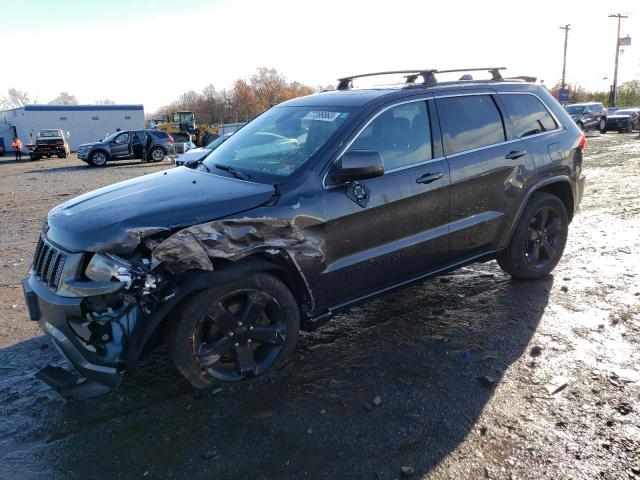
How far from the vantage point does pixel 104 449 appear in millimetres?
2900

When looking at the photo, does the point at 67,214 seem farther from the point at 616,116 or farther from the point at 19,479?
the point at 616,116

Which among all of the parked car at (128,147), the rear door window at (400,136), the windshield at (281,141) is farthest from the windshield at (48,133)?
the rear door window at (400,136)

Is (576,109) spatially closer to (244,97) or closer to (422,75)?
(422,75)

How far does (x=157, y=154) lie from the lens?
2505 centimetres

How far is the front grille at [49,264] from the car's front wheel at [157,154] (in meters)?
22.5

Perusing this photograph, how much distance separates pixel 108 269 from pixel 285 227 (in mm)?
1078

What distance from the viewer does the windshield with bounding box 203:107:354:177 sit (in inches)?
148

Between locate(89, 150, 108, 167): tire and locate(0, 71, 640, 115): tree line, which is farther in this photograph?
locate(0, 71, 640, 115): tree line

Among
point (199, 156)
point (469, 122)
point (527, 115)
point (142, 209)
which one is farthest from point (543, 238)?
point (142, 209)

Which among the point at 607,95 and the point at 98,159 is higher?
the point at 607,95

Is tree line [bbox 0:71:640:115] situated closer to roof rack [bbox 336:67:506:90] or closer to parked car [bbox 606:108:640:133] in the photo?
parked car [bbox 606:108:640:133]

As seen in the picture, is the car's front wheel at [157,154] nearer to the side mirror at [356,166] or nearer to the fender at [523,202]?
the fender at [523,202]

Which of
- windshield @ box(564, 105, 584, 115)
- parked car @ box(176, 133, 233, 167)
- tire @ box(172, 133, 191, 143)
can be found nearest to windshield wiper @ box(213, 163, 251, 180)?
Answer: parked car @ box(176, 133, 233, 167)

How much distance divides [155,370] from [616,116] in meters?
35.0
